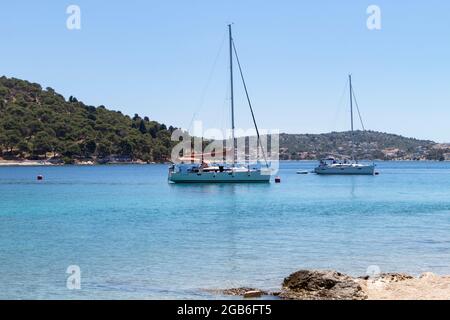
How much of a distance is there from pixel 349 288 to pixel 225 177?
197 feet

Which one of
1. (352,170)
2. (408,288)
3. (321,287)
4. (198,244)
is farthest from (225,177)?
(408,288)

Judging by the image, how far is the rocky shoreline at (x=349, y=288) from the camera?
53.0ft

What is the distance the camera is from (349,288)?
16.5 m

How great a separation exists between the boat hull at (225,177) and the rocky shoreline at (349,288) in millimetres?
58302

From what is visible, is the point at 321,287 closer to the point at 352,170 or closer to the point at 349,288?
the point at 349,288

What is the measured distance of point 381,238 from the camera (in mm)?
30719

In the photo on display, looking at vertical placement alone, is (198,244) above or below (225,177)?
below

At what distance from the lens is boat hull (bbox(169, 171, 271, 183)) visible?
76500mm

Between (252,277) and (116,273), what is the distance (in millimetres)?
4433

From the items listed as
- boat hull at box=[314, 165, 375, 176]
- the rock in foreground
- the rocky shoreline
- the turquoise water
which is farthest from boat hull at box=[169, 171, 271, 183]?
the rock in foreground

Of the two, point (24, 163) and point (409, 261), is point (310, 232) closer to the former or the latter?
point (409, 261)

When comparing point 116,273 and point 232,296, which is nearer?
point 232,296
